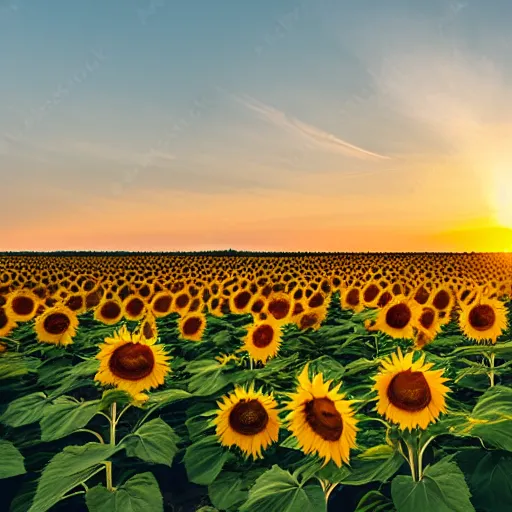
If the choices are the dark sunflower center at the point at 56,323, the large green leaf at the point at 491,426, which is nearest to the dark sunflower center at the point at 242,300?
the dark sunflower center at the point at 56,323

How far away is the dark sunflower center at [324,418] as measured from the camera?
3.70m

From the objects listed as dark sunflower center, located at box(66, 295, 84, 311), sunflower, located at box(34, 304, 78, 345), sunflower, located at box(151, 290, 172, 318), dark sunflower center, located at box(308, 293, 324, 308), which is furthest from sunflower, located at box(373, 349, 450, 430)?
dark sunflower center, located at box(66, 295, 84, 311)

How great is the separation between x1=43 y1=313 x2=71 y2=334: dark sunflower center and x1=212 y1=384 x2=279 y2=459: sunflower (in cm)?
469

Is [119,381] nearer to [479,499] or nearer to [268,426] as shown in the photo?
[268,426]

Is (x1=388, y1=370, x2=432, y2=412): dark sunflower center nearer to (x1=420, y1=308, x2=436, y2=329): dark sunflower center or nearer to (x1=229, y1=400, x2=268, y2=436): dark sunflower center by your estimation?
(x1=229, y1=400, x2=268, y2=436): dark sunflower center

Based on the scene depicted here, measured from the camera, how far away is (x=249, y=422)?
4461 mm

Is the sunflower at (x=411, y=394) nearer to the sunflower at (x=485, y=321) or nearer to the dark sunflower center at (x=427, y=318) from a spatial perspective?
the dark sunflower center at (x=427, y=318)

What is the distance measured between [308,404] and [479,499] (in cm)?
168

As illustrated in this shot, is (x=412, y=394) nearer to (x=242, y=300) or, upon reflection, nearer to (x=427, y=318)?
(x=427, y=318)

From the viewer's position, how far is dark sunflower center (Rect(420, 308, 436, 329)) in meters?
7.55

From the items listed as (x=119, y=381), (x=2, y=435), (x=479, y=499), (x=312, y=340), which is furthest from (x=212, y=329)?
(x=479, y=499)

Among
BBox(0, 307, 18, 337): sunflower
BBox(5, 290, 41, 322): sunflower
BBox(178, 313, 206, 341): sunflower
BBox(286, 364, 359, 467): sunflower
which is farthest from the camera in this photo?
BBox(5, 290, 41, 322): sunflower

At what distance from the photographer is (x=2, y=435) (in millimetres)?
6469

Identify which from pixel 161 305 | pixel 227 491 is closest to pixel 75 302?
pixel 161 305
